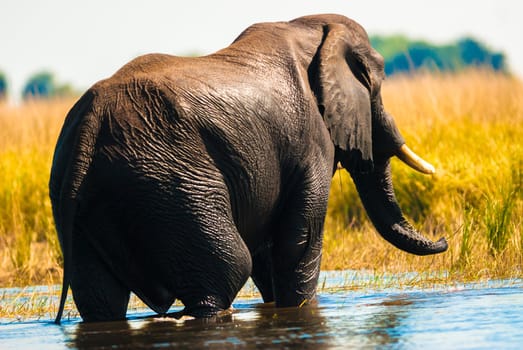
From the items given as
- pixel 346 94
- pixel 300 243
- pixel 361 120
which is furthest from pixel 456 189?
pixel 300 243

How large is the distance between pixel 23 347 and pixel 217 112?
6.15 ft

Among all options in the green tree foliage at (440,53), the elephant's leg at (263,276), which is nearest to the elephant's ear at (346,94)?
the elephant's leg at (263,276)

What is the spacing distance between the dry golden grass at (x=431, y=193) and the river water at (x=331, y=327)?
1459 millimetres

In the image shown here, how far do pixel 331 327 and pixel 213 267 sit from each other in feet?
2.70

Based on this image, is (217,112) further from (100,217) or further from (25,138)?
(25,138)

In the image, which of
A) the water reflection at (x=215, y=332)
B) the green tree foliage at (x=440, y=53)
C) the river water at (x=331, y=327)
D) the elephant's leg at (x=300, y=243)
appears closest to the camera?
the river water at (x=331, y=327)

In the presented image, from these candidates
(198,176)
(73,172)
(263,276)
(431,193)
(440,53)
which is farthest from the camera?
(440,53)

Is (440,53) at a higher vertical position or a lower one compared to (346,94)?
lower

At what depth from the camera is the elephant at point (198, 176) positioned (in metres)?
7.64

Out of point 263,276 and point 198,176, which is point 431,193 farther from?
point 198,176

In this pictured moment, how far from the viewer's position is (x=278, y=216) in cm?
888

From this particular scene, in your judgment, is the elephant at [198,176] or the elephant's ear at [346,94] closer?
the elephant at [198,176]

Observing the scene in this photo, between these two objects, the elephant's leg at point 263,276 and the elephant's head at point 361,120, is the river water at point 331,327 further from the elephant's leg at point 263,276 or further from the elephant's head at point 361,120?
the elephant's head at point 361,120

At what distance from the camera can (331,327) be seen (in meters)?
7.64
